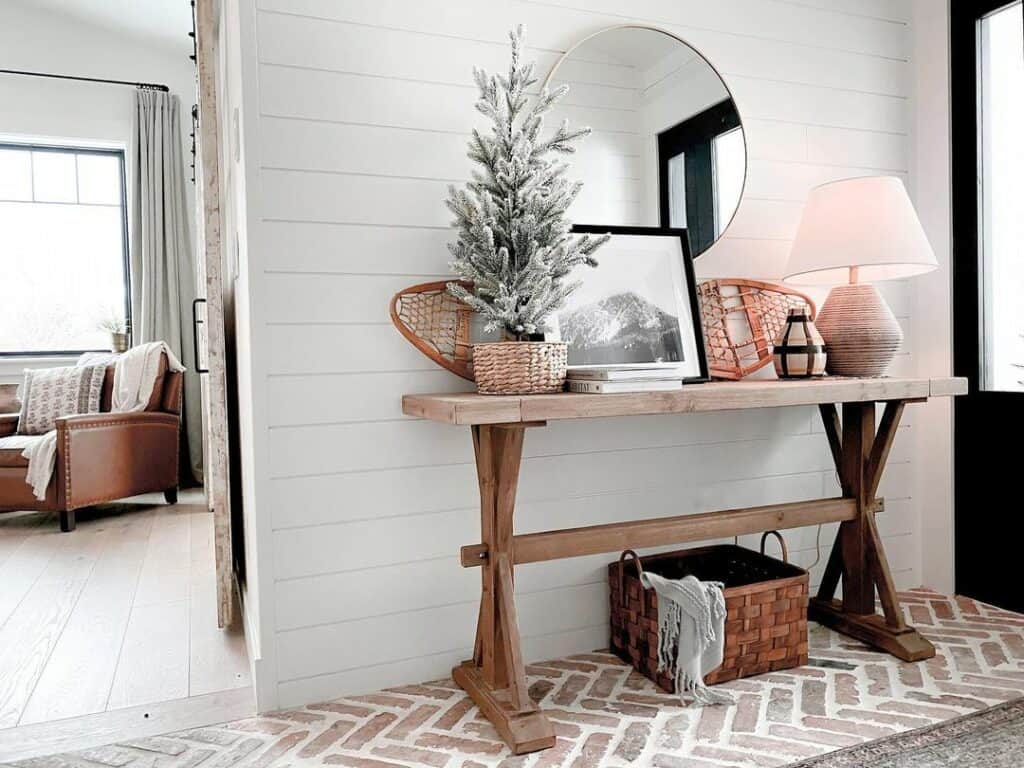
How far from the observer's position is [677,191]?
2361 mm

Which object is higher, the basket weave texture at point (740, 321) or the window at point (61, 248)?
the window at point (61, 248)

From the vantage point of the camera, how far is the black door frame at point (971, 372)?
2588mm

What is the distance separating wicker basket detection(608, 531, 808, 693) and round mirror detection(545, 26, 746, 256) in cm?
100

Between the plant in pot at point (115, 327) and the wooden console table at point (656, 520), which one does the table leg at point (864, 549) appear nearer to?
the wooden console table at point (656, 520)

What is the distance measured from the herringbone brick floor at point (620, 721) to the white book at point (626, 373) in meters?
0.82

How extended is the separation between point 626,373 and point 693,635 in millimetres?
694

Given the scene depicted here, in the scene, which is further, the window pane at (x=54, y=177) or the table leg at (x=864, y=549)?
the window pane at (x=54, y=177)

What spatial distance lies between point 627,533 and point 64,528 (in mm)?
3239

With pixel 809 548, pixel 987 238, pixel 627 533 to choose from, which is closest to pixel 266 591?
pixel 627 533

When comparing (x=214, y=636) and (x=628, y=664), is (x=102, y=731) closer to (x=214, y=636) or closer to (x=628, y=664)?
(x=214, y=636)

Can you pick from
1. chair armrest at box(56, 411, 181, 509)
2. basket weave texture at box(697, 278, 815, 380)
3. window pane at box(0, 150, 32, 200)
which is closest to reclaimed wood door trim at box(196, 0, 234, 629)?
basket weave texture at box(697, 278, 815, 380)

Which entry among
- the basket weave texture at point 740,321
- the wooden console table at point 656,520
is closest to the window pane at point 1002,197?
the wooden console table at point 656,520

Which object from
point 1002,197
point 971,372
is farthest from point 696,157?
point 971,372

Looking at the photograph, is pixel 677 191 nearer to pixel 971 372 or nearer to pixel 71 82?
pixel 971 372
